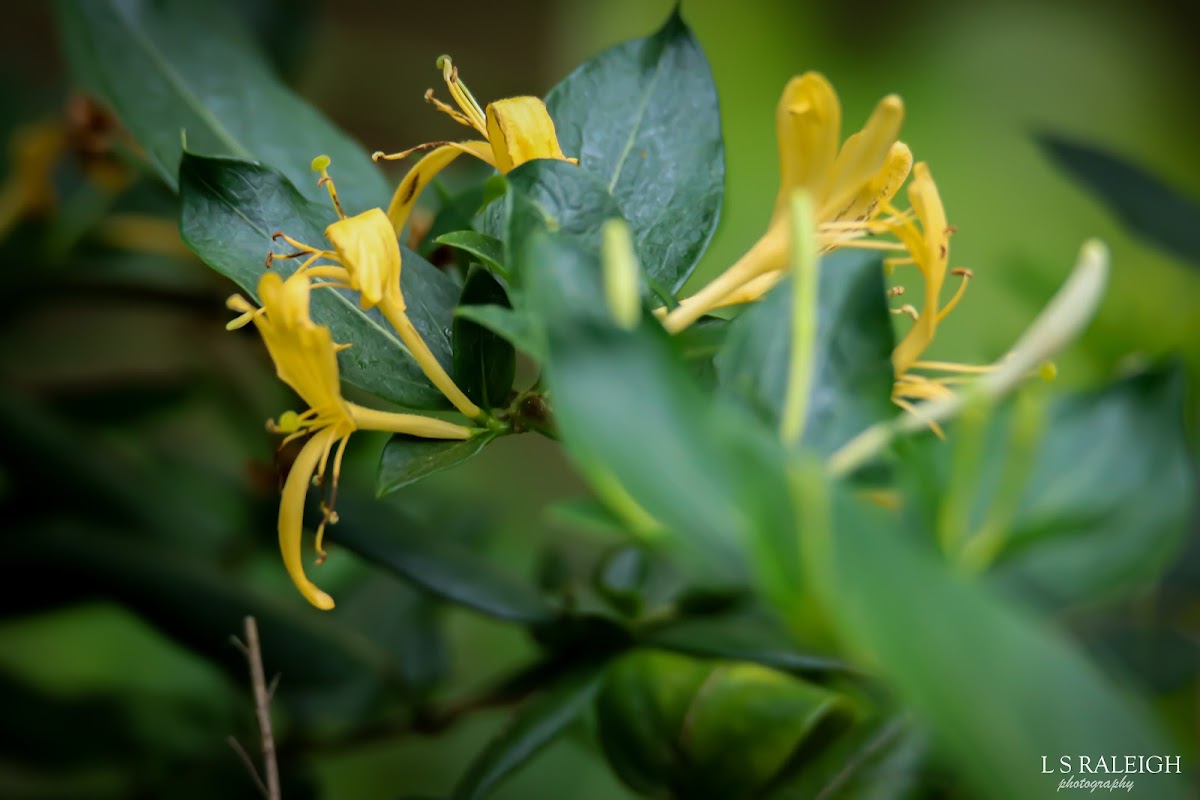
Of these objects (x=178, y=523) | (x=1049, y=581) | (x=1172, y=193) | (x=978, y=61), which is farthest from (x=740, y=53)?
(x=1049, y=581)

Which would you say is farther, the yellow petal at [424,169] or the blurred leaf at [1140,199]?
the blurred leaf at [1140,199]

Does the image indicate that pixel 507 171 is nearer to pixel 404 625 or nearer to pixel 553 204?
pixel 553 204

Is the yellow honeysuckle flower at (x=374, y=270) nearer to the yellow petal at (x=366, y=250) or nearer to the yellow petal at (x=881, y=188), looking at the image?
the yellow petal at (x=366, y=250)

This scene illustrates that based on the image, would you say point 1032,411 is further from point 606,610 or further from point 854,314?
point 606,610

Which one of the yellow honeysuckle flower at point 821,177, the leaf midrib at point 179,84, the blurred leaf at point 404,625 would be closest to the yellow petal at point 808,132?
the yellow honeysuckle flower at point 821,177

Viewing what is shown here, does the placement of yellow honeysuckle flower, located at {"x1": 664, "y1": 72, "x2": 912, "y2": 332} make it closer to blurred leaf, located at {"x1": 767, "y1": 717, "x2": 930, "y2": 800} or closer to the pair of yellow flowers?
the pair of yellow flowers

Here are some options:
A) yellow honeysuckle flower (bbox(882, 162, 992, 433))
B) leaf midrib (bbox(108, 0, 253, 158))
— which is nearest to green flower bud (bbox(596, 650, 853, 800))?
yellow honeysuckle flower (bbox(882, 162, 992, 433))
